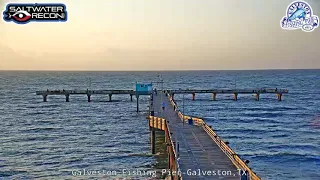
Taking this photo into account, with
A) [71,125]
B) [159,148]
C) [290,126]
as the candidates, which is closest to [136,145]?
[159,148]

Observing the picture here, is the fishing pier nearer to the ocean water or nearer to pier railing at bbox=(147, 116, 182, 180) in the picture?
pier railing at bbox=(147, 116, 182, 180)

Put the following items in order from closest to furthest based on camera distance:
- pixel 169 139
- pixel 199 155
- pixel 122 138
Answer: pixel 199 155, pixel 169 139, pixel 122 138

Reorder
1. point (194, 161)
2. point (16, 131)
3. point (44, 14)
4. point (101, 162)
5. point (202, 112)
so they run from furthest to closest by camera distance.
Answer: point (202, 112) → point (16, 131) → point (101, 162) → point (194, 161) → point (44, 14)

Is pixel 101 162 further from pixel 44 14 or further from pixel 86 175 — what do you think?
pixel 44 14

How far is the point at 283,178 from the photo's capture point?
33031mm

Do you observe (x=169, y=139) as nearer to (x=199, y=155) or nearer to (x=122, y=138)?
(x=199, y=155)

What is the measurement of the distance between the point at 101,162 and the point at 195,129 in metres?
9.24

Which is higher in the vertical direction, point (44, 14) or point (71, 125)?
point (44, 14)

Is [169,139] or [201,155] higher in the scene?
A: [169,139]

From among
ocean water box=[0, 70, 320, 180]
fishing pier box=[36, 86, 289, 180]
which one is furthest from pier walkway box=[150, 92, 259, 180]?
ocean water box=[0, 70, 320, 180]

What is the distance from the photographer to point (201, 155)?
29.0 m

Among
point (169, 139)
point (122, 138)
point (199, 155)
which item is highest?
point (169, 139)

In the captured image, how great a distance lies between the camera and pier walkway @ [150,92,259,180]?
2456 cm

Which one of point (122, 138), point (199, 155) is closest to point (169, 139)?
point (199, 155)
